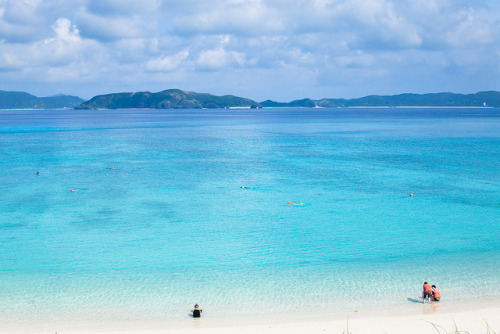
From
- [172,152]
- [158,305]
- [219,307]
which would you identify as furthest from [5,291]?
[172,152]

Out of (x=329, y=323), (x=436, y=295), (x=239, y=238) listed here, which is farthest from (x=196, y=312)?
(x=239, y=238)

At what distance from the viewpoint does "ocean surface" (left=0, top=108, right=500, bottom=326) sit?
26.0m

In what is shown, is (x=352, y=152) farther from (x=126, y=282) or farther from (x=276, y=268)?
(x=126, y=282)

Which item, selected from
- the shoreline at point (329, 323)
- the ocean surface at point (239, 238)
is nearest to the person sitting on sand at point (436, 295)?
the shoreline at point (329, 323)

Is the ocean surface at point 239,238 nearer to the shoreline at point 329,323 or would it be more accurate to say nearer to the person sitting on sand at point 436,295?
the shoreline at point 329,323

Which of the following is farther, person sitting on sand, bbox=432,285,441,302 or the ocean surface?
the ocean surface

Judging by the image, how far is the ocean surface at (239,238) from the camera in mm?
26047

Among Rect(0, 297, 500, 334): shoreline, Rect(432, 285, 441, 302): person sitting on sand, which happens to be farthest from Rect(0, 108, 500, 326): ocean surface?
Rect(432, 285, 441, 302): person sitting on sand

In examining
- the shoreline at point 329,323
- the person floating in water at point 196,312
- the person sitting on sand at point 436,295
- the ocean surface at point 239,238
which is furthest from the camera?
the ocean surface at point 239,238

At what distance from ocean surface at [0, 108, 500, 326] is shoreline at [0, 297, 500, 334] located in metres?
0.79

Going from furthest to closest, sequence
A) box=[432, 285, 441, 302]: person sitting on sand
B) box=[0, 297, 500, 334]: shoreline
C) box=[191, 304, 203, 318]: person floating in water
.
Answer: box=[432, 285, 441, 302]: person sitting on sand → box=[191, 304, 203, 318]: person floating in water → box=[0, 297, 500, 334]: shoreline

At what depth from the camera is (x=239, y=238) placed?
37.8 m

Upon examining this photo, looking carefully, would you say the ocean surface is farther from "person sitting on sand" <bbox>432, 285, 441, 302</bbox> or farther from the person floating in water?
"person sitting on sand" <bbox>432, 285, 441, 302</bbox>

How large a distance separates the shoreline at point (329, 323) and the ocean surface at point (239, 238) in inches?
31.2
